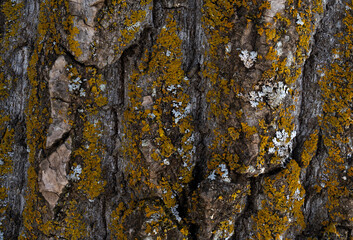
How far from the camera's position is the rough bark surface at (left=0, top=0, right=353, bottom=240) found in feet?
5.48

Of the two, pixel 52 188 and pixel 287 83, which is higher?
pixel 287 83

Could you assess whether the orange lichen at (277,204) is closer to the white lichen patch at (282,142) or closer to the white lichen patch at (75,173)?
the white lichen patch at (282,142)

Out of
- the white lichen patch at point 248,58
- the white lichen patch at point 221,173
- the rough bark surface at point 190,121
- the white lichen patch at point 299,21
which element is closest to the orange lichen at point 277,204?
the rough bark surface at point 190,121

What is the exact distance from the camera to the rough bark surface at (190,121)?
5.48 ft

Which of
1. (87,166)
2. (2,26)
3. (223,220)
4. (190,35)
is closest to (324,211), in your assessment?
(223,220)

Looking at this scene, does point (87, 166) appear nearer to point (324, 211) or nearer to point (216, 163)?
point (216, 163)

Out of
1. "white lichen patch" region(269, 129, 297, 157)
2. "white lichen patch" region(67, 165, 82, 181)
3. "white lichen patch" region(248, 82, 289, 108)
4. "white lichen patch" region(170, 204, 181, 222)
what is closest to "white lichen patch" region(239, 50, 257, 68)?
"white lichen patch" region(248, 82, 289, 108)

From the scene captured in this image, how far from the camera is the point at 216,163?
172cm

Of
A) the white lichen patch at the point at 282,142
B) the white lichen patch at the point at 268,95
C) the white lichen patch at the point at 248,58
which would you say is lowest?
the white lichen patch at the point at 282,142

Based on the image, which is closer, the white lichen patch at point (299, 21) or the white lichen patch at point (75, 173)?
the white lichen patch at point (299, 21)

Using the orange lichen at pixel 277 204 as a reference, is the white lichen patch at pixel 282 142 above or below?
above

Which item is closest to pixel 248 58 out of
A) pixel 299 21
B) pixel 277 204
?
pixel 299 21

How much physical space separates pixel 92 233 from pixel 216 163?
0.86 metres

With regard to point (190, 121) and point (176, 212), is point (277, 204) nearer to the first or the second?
point (176, 212)
